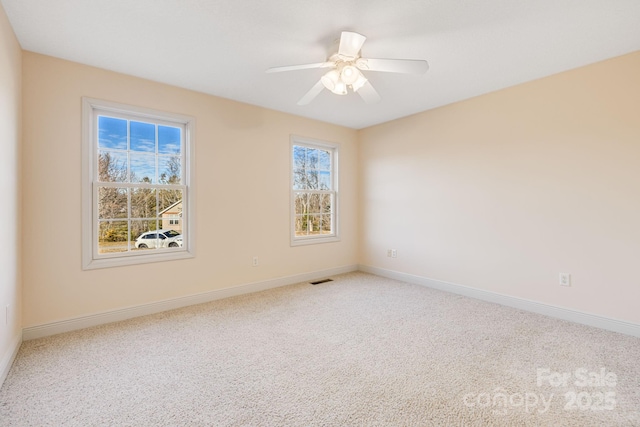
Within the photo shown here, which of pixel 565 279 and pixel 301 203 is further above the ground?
pixel 301 203

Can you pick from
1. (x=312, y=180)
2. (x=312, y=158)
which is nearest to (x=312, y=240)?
(x=312, y=180)

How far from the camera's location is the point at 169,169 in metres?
3.35

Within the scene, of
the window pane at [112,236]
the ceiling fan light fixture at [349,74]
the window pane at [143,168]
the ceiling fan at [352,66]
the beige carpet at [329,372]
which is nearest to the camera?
the beige carpet at [329,372]

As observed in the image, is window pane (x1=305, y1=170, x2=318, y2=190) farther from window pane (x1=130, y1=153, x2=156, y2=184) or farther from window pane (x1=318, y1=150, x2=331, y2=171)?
window pane (x1=130, y1=153, x2=156, y2=184)

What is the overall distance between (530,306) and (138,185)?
4362 millimetres

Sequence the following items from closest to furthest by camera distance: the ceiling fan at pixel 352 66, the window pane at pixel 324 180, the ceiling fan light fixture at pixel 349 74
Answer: the ceiling fan at pixel 352 66, the ceiling fan light fixture at pixel 349 74, the window pane at pixel 324 180

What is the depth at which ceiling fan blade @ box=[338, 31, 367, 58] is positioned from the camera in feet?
6.57

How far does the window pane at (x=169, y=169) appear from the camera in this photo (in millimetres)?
3295

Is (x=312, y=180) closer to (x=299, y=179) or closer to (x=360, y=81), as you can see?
(x=299, y=179)

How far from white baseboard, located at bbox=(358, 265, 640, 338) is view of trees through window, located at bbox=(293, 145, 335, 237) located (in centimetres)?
136

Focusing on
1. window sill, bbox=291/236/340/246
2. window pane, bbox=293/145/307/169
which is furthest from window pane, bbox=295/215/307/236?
window pane, bbox=293/145/307/169

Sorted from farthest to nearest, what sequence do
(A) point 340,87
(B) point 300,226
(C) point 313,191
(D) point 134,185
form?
(C) point 313,191
(B) point 300,226
(D) point 134,185
(A) point 340,87

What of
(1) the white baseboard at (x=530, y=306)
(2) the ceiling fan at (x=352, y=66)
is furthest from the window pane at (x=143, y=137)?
(1) the white baseboard at (x=530, y=306)

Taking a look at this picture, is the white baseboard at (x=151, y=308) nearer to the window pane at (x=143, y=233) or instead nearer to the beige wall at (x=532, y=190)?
the window pane at (x=143, y=233)
